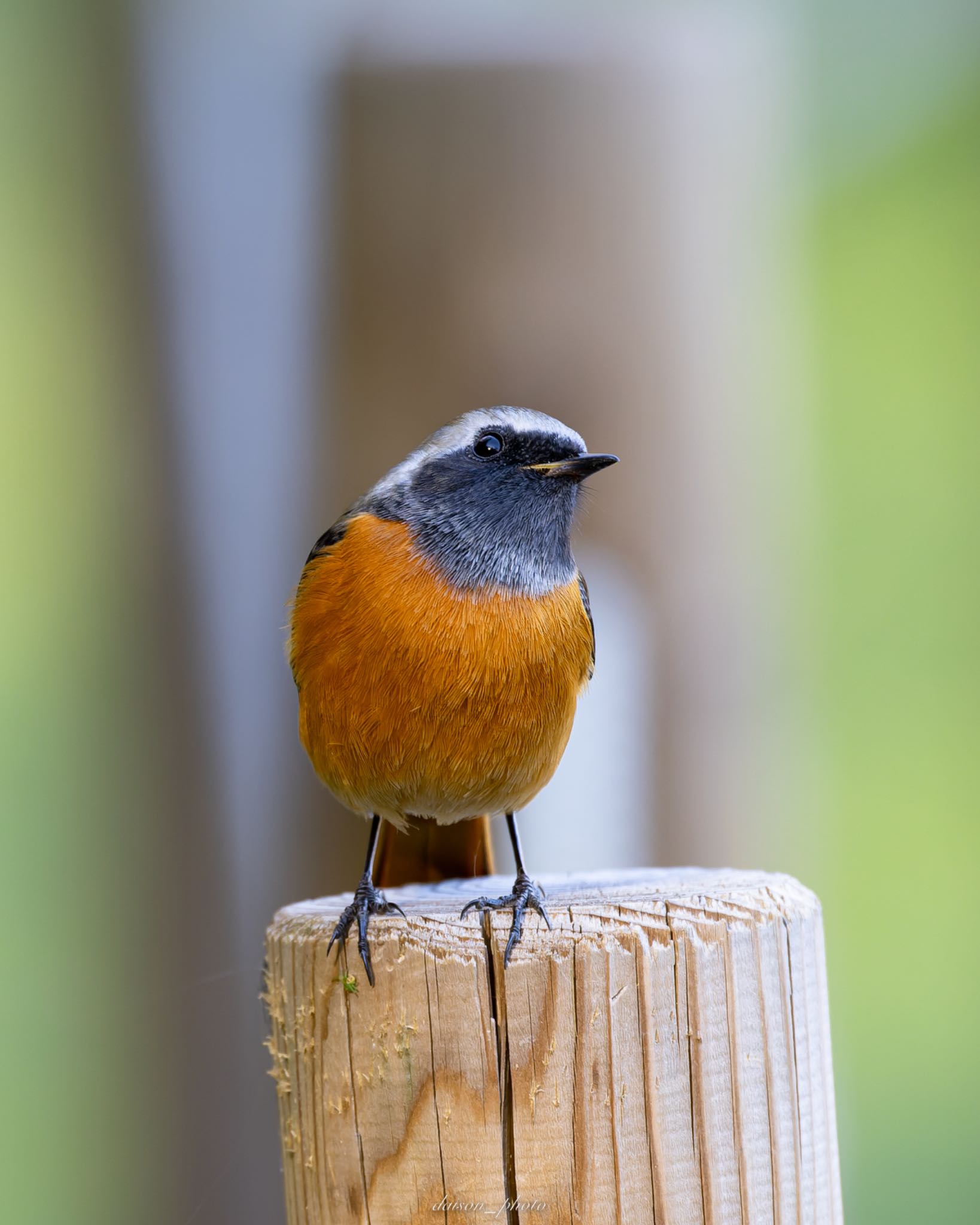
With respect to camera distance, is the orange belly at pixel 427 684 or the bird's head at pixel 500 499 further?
the bird's head at pixel 500 499

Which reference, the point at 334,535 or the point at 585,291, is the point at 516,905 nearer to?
the point at 334,535

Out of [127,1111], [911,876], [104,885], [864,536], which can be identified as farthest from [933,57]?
[127,1111]

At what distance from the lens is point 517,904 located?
2061 mm

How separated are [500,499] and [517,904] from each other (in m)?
1.02

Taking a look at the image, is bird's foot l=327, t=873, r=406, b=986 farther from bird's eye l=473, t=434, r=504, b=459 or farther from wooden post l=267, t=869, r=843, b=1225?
bird's eye l=473, t=434, r=504, b=459

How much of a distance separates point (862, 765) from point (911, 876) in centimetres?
56

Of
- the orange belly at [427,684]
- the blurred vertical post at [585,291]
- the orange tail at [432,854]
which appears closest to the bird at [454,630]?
the orange belly at [427,684]

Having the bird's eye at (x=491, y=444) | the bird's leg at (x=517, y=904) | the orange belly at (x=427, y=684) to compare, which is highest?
the bird's eye at (x=491, y=444)

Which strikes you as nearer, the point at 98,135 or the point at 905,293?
the point at 98,135

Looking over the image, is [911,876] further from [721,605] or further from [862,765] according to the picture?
[721,605]

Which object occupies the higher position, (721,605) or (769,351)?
(769,351)

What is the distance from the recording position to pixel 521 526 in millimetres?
2664

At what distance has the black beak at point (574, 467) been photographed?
8.54 feet

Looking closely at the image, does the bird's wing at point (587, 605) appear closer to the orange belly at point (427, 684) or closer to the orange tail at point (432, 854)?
the orange belly at point (427, 684)
